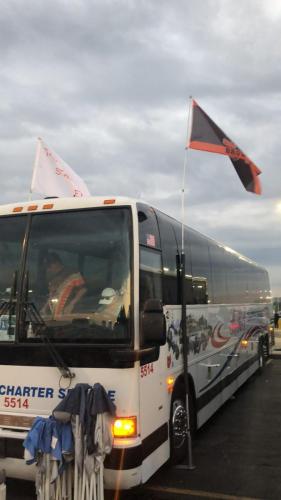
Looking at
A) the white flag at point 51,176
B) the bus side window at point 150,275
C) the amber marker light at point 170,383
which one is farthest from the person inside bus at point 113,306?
the white flag at point 51,176

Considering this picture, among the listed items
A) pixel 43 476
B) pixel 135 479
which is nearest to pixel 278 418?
→ pixel 135 479

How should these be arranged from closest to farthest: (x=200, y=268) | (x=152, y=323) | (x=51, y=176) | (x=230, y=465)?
(x=152, y=323)
(x=230, y=465)
(x=200, y=268)
(x=51, y=176)

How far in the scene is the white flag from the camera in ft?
24.9

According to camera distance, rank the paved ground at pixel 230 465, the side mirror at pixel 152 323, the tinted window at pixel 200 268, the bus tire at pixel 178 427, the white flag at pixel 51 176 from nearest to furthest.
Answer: the side mirror at pixel 152 323 < the paved ground at pixel 230 465 < the bus tire at pixel 178 427 < the tinted window at pixel 200 268 < the white flag at pixel 51 176

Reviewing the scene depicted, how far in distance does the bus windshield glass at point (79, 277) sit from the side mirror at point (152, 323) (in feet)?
0.59

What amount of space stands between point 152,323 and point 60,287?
100 cm

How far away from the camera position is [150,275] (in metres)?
4.92

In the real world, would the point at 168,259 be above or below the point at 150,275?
above

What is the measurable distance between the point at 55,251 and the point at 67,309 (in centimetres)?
60

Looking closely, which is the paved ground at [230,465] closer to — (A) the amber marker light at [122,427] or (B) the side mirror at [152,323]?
(A) the amber marker light at [122,427]

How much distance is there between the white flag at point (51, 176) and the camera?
24.9 feet

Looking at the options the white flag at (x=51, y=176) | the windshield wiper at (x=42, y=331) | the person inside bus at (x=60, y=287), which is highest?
the white flag at (x=51, y=176)

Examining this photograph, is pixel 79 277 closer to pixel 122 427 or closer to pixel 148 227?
pixel 148 227

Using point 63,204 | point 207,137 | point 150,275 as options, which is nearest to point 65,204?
point 63,204
